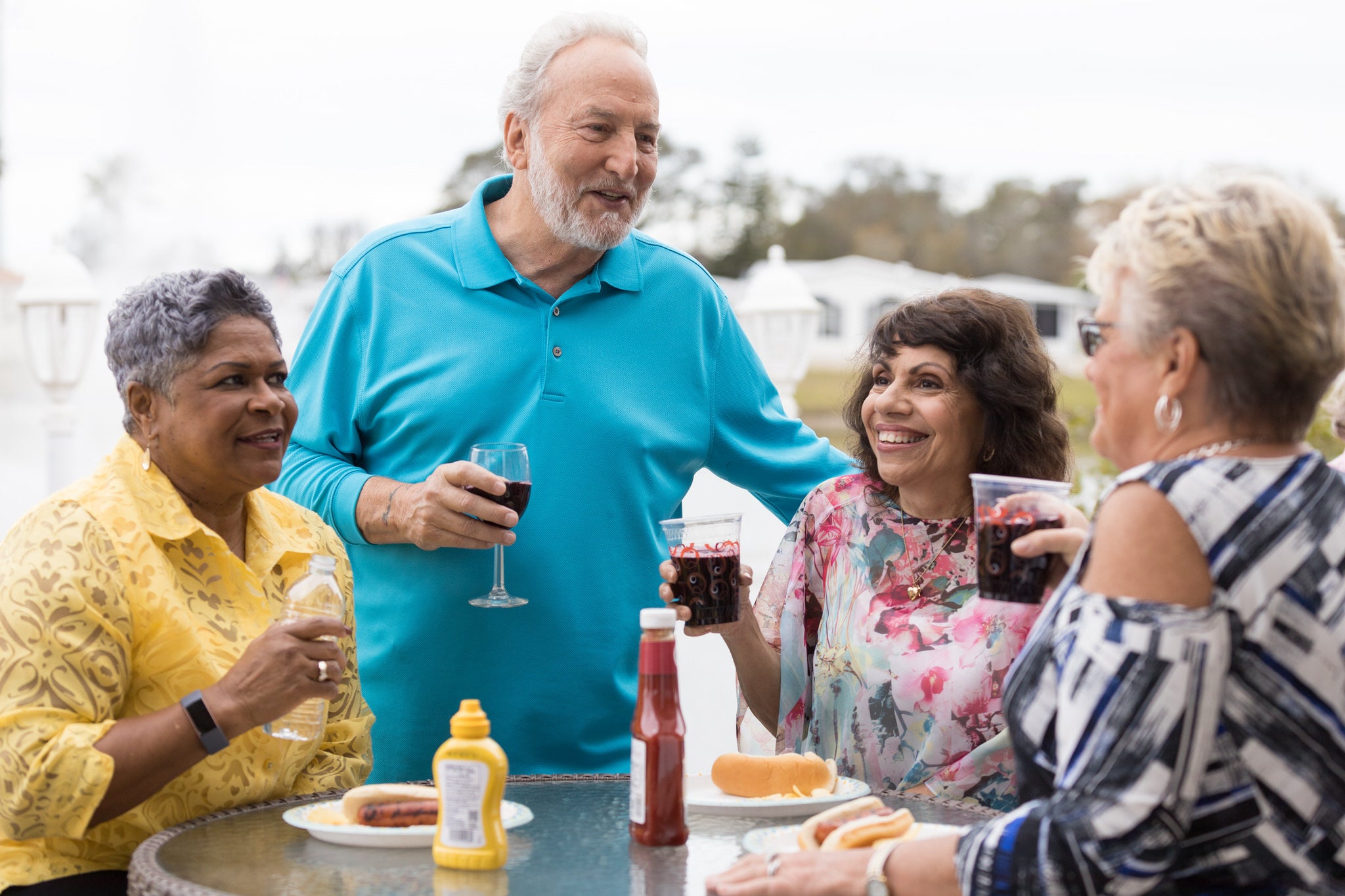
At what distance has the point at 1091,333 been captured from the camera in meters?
1.74

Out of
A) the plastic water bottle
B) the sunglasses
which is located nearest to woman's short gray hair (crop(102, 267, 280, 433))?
the plastic water bottle

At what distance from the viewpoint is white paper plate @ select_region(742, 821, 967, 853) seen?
6.68ft

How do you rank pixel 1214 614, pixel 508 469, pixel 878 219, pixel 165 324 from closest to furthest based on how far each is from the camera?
pixel 1214 614 → pixel 165 324 → pixel 508 469 → pixel 878 219

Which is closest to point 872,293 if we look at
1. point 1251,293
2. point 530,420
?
point 530,420

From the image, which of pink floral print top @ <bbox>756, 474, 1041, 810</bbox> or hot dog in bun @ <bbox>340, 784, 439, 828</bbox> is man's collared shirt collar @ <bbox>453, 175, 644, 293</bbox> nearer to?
pink floral print top @ <bbox>756, 474, 1041, 810</bbox>

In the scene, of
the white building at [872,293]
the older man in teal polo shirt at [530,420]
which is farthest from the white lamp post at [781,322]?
the white building at [872,293]

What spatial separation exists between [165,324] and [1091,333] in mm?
1626

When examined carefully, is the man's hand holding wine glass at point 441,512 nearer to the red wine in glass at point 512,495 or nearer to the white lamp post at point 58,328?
the red wine in glass at point 512,495

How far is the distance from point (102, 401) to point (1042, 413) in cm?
988

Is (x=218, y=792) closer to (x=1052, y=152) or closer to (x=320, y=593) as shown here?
(x=320, y=593)

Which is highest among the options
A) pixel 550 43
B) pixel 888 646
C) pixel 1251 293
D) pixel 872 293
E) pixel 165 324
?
pixel 550 43

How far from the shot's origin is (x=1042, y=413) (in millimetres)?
2898

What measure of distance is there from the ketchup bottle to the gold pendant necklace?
91 cm

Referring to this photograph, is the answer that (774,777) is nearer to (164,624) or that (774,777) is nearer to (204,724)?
(204,724)
